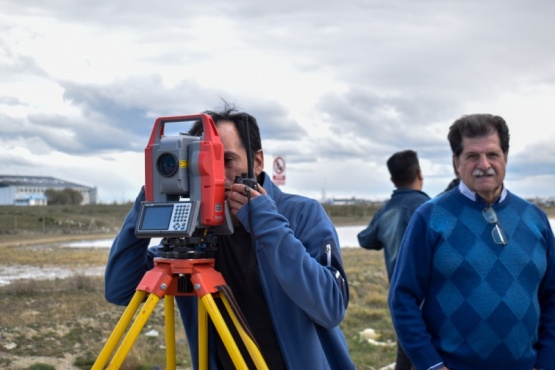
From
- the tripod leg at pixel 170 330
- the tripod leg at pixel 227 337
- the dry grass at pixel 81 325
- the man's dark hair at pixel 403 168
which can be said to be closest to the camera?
the tripod leg at pixel 227 337

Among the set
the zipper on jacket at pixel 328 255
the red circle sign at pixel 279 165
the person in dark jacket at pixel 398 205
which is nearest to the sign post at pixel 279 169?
the red circle sign at pixel 279 165

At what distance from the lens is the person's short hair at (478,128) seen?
8.52 feet

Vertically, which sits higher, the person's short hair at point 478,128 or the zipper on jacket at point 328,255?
the person's short hair at point 478,128

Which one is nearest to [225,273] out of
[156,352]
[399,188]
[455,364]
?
[455,364]

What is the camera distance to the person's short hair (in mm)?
2598

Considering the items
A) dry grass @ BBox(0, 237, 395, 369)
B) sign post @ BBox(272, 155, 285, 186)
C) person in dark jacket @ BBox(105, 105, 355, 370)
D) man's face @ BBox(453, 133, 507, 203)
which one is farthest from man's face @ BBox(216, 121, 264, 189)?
sign post @ BBox(272, 155, 285, 186)

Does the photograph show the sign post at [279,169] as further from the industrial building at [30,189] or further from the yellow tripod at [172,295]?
the industrial building at [30,189]

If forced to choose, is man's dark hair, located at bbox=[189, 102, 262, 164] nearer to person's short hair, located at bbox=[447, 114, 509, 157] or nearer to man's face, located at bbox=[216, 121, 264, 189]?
man's face, located at bbox=[216, 121, 264, 189]

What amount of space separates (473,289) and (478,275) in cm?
6

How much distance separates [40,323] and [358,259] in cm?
1070

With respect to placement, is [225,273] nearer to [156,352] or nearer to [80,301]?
[156,352]

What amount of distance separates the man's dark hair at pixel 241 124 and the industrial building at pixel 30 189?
105ft

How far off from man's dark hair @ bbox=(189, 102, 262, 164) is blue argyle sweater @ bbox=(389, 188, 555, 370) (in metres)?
0.74

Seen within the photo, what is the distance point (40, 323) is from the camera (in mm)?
6453
